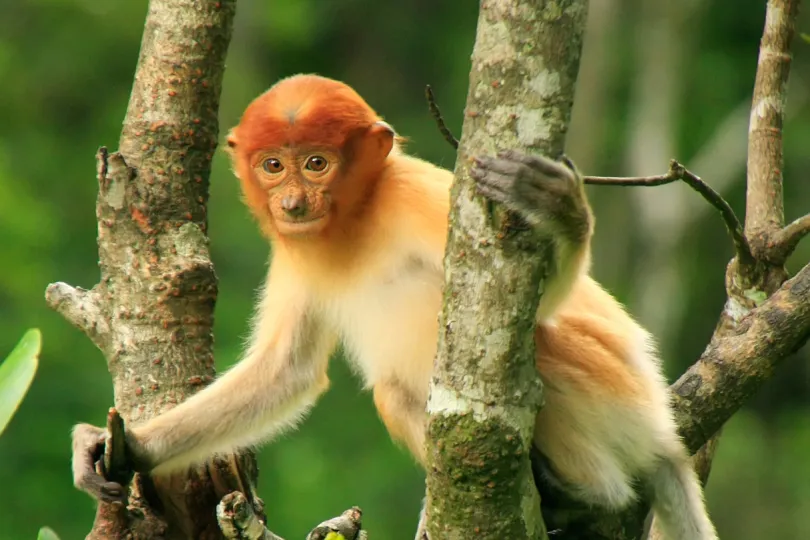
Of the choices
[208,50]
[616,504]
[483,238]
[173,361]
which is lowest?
[616,504]

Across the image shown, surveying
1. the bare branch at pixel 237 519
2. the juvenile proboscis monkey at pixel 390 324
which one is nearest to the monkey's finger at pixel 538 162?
the juvenile proboscis monkey at pixel 390 324

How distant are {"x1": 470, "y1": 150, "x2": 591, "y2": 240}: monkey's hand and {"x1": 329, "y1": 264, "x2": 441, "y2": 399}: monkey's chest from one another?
105cm

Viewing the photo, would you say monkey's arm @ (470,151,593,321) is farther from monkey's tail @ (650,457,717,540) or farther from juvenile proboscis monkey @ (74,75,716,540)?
monkey's tail @ (650,457,717,540)

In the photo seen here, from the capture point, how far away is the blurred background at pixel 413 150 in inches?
461

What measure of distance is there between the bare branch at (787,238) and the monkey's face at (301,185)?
1633 millimetres

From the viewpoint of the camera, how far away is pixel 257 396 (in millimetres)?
4926

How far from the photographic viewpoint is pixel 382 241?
180 inches

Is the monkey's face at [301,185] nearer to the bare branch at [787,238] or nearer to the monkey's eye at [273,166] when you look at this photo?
the monkey's eye at [273,166]

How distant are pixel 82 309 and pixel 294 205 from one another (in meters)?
0.87

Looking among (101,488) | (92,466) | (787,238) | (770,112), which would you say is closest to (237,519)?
(101,488)

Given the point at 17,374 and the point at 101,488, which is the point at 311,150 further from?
the point at 17,374

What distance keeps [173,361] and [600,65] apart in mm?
11841

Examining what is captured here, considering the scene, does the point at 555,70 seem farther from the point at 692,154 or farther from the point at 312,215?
the point at 692,154

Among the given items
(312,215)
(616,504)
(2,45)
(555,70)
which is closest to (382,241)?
(312,215)
